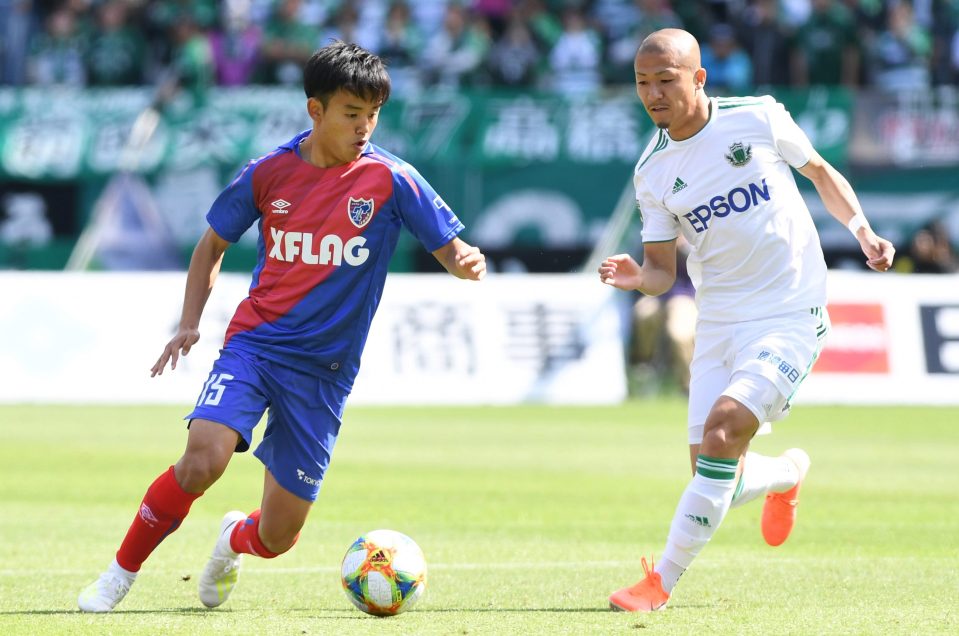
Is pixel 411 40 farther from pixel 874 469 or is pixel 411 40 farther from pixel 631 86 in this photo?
pixel 874 469

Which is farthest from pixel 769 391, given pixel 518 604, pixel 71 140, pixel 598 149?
pixel 71 140

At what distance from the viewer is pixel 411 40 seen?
2436 cm

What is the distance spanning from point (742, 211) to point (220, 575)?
2.78 m

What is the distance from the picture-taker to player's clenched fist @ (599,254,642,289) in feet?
23.3

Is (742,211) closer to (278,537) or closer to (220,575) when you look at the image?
(278,537)

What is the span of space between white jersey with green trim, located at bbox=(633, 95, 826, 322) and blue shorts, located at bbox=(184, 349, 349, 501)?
5.52 feet

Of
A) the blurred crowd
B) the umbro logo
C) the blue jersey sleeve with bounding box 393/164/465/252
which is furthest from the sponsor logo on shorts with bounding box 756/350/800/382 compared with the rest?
the blurred crowd

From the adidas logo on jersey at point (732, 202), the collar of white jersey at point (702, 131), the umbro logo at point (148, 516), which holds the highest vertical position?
the collar of white jersey at point (702, 131)

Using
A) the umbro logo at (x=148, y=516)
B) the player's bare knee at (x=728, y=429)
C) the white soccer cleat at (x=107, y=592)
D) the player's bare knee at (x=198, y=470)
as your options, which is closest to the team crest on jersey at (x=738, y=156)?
the player's bare knee at (x=728, y=429)

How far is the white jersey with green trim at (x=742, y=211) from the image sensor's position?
7.25m

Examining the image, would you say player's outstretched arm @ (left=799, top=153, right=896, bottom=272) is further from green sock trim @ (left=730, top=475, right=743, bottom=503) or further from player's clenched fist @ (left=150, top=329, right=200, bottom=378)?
player's clenched fist @ (left=150, top=329, right=200, bottom=378)

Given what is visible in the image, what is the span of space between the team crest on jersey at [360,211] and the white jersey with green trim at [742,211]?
1.31 metres

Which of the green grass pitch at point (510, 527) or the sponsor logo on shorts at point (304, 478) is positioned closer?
the green grass pitch at point (510, 527)

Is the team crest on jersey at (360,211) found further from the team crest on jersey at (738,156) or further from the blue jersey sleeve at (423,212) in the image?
the team crest on jersey at (738,156)
